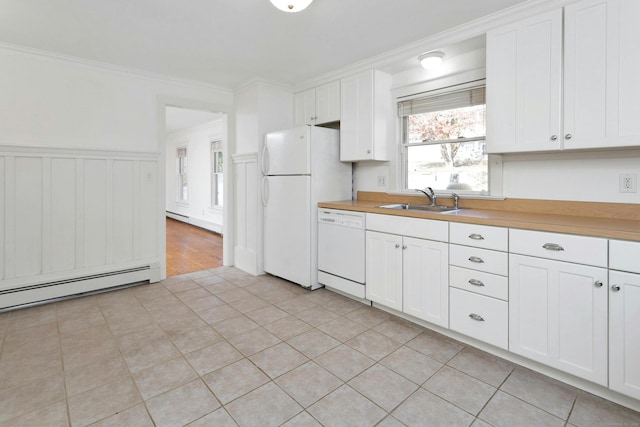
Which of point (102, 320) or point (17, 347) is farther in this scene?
point (102, 320)

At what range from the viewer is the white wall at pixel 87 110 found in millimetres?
3029

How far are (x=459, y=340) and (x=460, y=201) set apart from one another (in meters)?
1.20

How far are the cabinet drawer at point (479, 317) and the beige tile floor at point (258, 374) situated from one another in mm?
150

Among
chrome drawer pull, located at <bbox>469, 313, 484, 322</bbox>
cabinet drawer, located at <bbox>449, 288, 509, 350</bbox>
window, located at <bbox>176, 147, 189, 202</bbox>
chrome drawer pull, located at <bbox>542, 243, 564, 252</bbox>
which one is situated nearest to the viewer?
chrome drawer pull, located at <bbox>542, 243, 564, 252</bbox>

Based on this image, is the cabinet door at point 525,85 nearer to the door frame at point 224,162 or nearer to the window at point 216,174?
the door frame at point 224,162

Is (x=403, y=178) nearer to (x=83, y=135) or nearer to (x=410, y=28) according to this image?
(x=410, y=28)

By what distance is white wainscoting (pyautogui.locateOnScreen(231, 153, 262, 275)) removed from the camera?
4082 millimetres

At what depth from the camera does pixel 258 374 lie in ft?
6.61

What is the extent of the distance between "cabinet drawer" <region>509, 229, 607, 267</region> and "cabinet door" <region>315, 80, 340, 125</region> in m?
2.31

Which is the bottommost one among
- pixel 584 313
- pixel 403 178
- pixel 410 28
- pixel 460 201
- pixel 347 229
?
pixel 584 313

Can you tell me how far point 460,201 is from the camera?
294 centimetres

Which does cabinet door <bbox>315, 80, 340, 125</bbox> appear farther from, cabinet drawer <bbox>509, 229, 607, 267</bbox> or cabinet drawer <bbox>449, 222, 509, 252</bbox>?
cabinet drawer <bbox>509, 229, 607, 267</bbox>

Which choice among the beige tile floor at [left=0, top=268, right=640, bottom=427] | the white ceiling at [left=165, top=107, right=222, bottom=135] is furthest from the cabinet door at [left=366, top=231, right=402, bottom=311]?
the white ceiling at [left=165, top=107, right=222, bottom=135]

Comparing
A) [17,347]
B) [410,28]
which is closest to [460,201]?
[410,28]
